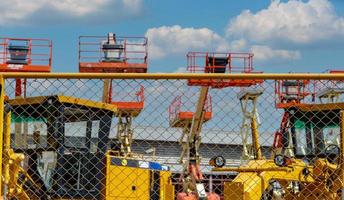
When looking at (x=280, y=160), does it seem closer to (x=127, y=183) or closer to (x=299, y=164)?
(x=299, y=164)

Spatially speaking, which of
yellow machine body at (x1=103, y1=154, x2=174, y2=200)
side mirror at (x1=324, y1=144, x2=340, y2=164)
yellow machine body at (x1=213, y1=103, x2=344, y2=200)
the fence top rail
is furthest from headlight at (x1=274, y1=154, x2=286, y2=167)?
the fence top rail

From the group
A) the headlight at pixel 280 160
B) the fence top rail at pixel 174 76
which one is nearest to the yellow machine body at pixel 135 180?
the headlight at pixel 280 160

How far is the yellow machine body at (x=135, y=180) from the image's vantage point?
423 inches

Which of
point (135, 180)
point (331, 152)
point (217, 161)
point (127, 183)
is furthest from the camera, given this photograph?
point (217, 161)

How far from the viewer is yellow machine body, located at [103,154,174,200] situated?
10753 mm

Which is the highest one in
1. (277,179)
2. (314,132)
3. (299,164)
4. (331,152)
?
(314,132)

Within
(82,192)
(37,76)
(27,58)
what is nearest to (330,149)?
(82,192)

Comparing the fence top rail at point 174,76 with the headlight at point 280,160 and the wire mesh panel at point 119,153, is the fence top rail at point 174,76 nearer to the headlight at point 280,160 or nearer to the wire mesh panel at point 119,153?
the wire mesh panel at point 119,153

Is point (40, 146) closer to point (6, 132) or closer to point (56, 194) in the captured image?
point (56, 194)

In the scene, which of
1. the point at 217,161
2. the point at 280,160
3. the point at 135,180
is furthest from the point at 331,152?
the point at 217,161

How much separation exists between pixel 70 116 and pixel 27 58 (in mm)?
13745

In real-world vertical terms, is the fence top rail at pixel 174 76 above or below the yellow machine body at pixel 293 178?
above

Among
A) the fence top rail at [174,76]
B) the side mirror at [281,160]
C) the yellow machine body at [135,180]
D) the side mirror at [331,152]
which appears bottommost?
the yellow machine body at [135,180]

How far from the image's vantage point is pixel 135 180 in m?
12.3
